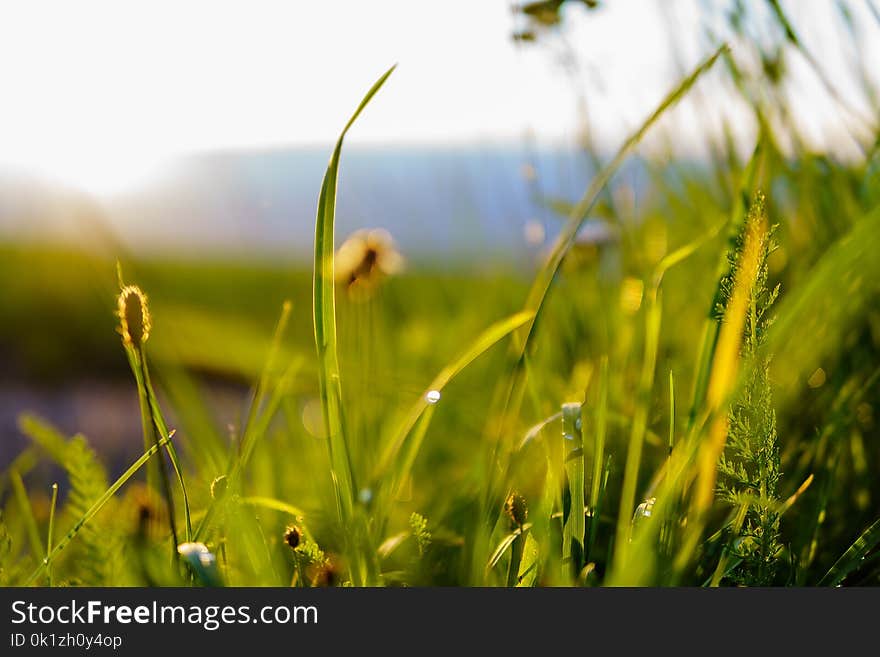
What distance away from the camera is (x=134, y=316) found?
0.42 m

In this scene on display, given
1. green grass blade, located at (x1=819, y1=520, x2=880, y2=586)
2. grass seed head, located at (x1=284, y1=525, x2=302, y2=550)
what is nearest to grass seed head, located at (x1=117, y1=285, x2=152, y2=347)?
grass seed head, located at (x1=284, y1=525, x2=302, y2=550)

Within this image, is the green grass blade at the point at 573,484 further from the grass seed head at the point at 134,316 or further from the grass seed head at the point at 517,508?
the grass seed head at the point at 134,316

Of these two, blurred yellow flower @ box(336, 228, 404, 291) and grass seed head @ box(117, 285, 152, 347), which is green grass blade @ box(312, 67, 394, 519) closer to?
grass seed head @ box(117, 285, 152, 347)

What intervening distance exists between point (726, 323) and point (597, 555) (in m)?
0.20

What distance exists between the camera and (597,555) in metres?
0.55

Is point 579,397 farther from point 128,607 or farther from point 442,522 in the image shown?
point 128,607

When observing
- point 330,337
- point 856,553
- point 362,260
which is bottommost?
point 856,553

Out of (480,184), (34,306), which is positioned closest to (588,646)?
(480,184)

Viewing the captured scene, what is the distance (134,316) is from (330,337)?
0.11 metres

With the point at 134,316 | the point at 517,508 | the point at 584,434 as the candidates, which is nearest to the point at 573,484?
the point at 517,508

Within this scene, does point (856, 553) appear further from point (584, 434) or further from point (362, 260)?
point (362, 260)

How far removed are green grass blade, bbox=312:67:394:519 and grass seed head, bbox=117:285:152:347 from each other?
0.09 m

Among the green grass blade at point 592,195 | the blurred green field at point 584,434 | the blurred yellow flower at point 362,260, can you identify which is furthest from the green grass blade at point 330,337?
the blurred yellow flower at point 362,260

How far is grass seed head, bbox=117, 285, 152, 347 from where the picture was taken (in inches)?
16.4
